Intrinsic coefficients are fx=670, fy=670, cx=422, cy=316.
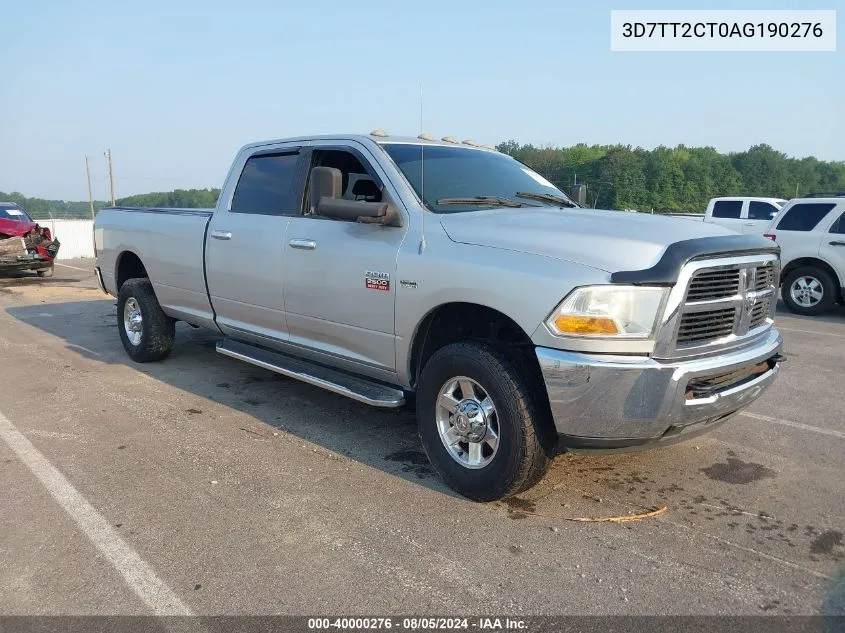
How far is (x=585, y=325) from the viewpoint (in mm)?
3102

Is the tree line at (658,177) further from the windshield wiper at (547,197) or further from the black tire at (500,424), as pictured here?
the black tire at (500,424)

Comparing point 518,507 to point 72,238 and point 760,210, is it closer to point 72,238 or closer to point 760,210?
point 760,210

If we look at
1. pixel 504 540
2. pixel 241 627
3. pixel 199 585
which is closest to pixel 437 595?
pixel 504 540

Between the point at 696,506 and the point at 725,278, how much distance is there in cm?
122

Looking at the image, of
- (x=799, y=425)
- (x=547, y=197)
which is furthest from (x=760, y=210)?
(x=547, y=197)

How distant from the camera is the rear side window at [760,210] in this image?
56.8 feet

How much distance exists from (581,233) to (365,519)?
1.83m

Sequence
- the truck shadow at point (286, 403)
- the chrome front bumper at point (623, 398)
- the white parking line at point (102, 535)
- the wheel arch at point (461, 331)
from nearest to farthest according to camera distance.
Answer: the white parking line at point (102, 535) < the chrome front bumper at point (623, 398) < the wheel arch at point (461, 331) < the truck shadow at point (286, 403)

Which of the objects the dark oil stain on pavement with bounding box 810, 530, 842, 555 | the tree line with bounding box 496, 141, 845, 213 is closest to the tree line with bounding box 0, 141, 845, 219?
the tree line with bounding box 496, 141, 845, 213

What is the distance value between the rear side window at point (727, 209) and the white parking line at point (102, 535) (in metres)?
17.0

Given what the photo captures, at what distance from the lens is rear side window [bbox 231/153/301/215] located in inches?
195

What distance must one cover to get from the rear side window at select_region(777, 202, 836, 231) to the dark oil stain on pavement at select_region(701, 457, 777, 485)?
802cm

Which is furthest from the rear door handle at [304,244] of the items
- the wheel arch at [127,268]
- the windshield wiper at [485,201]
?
the wheel arch at [127,268]

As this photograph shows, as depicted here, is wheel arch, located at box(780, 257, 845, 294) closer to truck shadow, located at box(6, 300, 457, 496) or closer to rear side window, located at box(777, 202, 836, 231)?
rear side window, located at box(777, 202, 836, 231)
